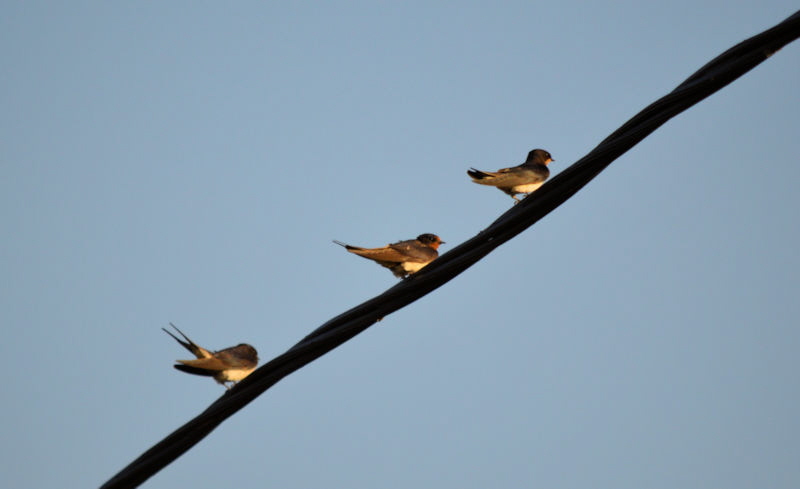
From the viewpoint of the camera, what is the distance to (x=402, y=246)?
366 inches

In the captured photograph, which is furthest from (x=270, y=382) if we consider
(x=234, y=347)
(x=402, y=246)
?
(x=234, y=347)

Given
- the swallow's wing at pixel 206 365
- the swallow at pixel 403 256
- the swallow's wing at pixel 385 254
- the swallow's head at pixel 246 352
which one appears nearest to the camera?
the swallow's wing at pixel 206 365

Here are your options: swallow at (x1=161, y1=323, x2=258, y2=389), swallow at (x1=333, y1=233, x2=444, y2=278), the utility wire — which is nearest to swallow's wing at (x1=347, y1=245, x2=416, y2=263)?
swallow at (x1=333, y1=233, x2=444, y2=278)

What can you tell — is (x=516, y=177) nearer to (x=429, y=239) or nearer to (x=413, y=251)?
(x=429, y=239)

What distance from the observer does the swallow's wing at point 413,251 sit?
30.2 ft

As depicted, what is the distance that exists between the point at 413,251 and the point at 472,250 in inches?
194

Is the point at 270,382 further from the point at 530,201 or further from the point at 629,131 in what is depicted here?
the point at 629,131

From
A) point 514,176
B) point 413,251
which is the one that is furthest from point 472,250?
point 514,176

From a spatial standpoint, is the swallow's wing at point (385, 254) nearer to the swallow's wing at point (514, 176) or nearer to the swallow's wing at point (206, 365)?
the swallow's wing at point (206, 365)

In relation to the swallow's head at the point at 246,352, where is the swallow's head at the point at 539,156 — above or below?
above

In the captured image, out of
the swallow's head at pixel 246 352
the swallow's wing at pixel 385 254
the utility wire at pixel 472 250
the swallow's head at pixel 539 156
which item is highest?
the swallow's head at pixel 539 156

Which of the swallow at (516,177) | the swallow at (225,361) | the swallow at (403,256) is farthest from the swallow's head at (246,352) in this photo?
the swallow at (516,177)

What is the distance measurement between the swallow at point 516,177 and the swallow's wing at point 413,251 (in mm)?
1503

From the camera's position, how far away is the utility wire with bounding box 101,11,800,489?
399cm
